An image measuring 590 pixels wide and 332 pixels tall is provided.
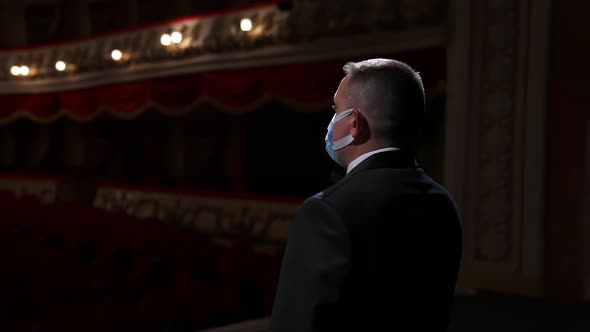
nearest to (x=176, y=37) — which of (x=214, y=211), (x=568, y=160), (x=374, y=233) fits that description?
(x=214, y=211)

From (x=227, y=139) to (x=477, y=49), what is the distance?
184 inches

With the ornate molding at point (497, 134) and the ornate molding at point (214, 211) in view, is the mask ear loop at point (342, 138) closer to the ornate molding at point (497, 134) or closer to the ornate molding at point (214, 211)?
the ornate molding at point (497, 134)

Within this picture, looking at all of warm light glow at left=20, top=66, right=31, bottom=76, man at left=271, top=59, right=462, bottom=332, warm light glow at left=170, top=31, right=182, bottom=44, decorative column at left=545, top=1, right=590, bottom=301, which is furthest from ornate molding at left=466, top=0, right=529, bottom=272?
warm light glow at left=20, top=66, right=31, bottom=76

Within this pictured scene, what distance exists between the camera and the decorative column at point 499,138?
3602mm

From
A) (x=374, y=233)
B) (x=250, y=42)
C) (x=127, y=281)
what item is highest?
(x=250, y=42)

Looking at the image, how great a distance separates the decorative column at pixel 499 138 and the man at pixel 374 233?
9.83 ft

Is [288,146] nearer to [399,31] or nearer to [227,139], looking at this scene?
[227,139]

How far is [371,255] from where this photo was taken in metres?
0.76

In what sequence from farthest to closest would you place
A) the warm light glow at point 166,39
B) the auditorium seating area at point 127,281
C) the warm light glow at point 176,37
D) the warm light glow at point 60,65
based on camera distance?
the warm light glow at point 60,65, the warm light glow at point 166,39, the warm light glow at point 176,37, the auditorium seating area at point 127,281

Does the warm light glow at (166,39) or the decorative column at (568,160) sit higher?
the warm light glow at (166,39)

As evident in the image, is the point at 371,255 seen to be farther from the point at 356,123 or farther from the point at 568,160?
the point at 568,160

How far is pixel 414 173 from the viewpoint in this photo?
838 millimetres

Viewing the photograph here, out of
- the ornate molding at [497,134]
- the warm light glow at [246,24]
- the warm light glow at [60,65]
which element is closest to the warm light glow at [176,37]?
the warm light glow at [246,24]

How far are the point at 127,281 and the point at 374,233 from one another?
2443mm
